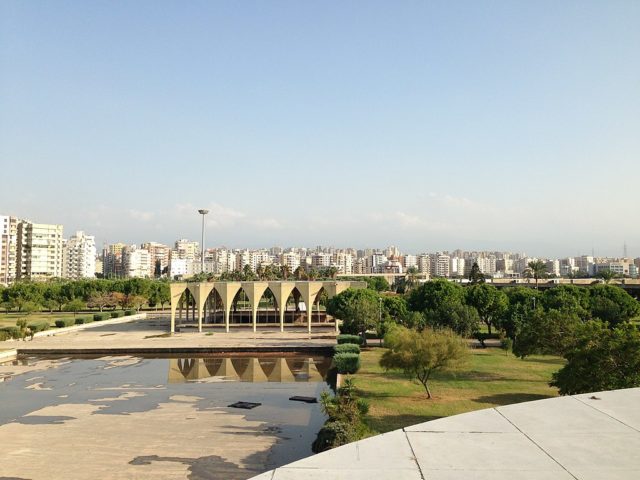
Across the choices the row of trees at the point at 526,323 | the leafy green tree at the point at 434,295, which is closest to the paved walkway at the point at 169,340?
the row of trees at the point at 526,323

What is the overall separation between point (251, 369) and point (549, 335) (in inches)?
621

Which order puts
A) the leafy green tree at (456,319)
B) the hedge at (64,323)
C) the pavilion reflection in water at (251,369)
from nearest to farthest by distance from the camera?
the pavilion reflection in water at (251,369) < the leafy green tree at (456,319) < the hedge at (64,323)

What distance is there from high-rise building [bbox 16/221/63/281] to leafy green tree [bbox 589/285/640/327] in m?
124

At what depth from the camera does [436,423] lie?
22.5 feet

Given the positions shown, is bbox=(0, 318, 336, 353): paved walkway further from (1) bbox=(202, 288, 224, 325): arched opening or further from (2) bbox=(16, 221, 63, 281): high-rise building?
(2) bbox=(16, 221, 63, 281): high-rise building

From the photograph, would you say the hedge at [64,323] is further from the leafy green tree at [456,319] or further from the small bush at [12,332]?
the leafy green tree at [456,319]

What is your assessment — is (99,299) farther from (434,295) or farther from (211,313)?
(434,295)

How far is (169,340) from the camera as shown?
40281 millimetres

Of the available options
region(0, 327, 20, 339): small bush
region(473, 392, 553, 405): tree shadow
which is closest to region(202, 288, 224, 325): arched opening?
region(0, 327, 20, 339): small bush

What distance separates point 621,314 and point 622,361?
27.3 m

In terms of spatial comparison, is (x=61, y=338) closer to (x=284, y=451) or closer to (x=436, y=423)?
(x=284, y=451)

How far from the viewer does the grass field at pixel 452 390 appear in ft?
58.9

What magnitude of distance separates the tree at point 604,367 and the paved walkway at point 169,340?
829 inches

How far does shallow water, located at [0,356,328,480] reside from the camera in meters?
14.0
